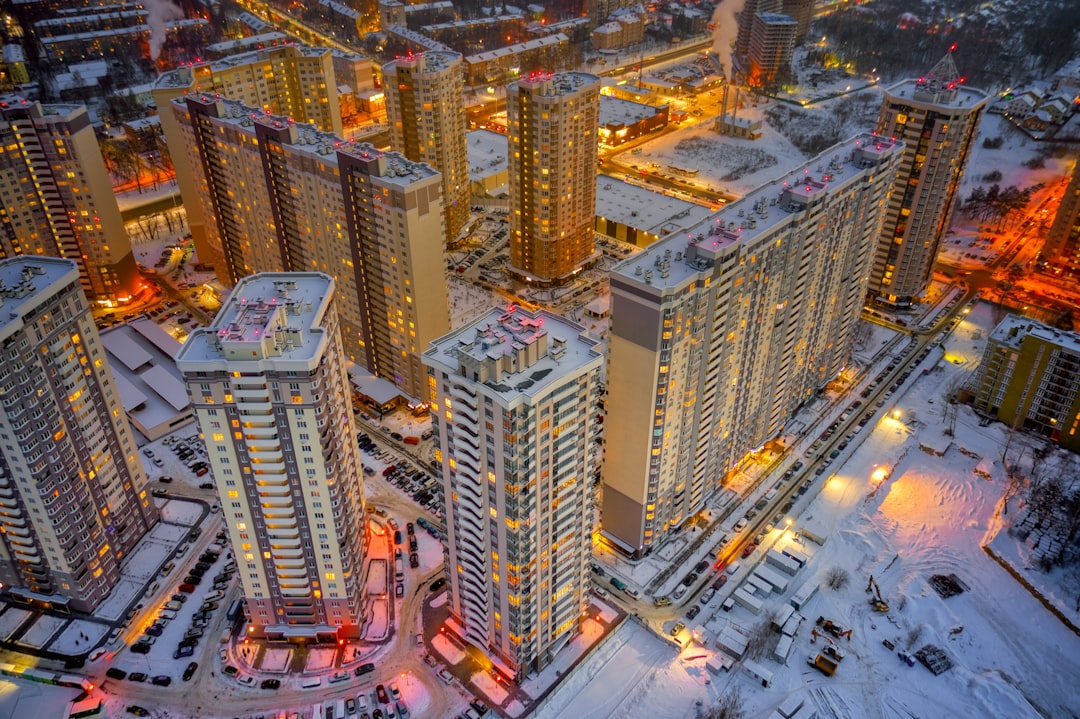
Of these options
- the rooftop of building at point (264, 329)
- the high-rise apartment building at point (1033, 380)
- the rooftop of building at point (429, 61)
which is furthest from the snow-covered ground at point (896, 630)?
the rooftop of building at point (429, 61)

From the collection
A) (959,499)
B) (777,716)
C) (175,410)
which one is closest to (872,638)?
(777,716)

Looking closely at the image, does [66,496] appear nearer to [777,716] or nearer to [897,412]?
[777,716]

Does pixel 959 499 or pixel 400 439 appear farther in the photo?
A: pixel 400 439

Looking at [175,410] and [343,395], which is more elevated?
Result: [343,395]

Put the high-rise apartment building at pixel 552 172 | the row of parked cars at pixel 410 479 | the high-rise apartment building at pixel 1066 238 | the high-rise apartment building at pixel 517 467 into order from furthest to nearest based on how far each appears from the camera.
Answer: the high-rise apartment building at pixel 1066 238
the high-rise apartment building at pixel 552 172
the row of parked cars at pixel 410 479
the high-rise apartment building at pixel 517 467

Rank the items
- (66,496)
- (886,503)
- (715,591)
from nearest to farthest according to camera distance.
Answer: (66,496), (715,591), (886,503)

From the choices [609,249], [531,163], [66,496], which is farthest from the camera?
[609,249]

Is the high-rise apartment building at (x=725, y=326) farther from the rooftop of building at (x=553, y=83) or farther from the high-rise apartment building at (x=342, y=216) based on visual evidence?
the rooftop of building at (x=553, y=83)

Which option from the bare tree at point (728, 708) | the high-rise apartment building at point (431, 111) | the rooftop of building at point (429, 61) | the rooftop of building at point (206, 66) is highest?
the rooftop of building at point (429, 61)
